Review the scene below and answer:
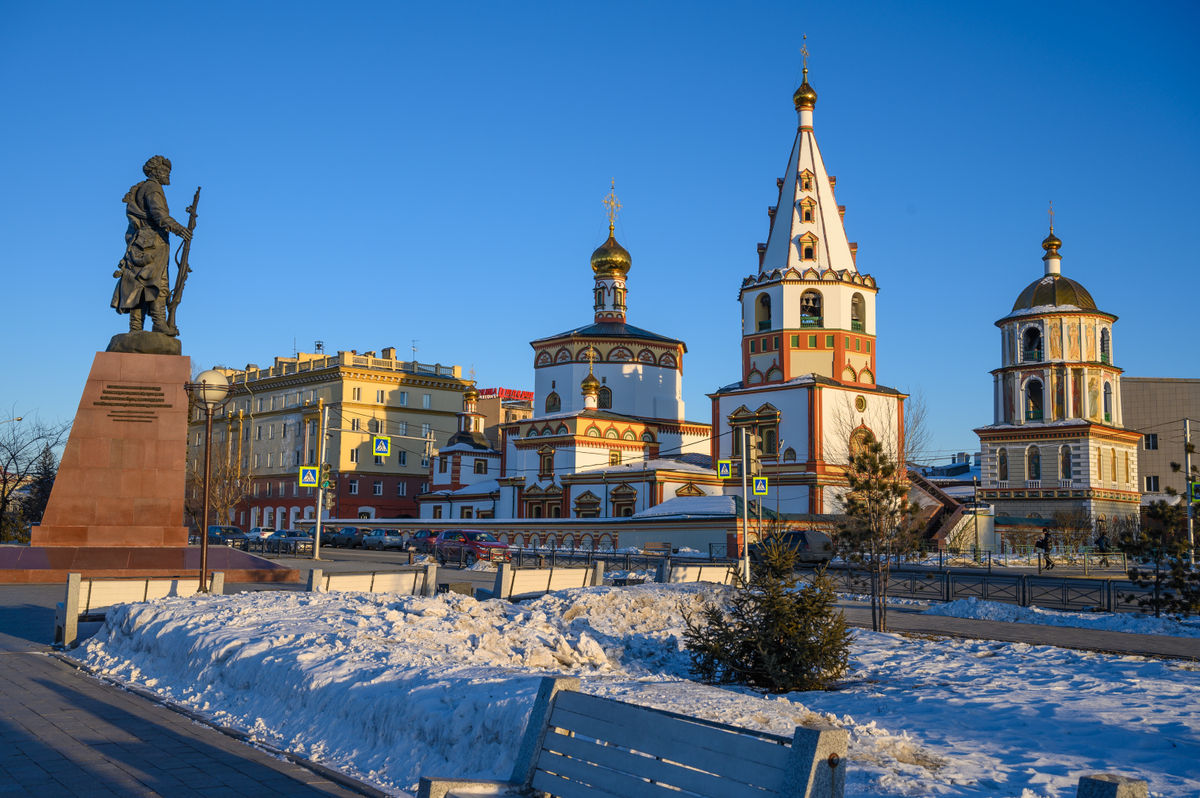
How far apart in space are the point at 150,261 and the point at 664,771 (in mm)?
19447

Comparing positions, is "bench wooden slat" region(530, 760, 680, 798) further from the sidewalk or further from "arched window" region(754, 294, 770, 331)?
"arched window" region(754, 294, 770, 331)

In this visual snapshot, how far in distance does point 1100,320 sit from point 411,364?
45.3 m

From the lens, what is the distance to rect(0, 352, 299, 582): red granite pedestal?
20.1 m

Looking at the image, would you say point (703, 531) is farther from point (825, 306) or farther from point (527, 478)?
point (527, 478)

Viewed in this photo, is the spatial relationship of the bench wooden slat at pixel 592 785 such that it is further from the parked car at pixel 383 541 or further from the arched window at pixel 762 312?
the arched window at pixel 762 312

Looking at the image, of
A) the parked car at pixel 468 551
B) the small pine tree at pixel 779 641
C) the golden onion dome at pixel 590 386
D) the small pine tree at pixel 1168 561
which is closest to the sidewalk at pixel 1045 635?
the small pine tree at pixel 1168 561

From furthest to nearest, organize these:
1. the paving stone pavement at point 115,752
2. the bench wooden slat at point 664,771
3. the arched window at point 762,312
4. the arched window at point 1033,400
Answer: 1. the arched window at point 1033,400
2. the arched window at point 762,312
3. the paving stone pavement at point 115,752
4. the bench wooden slat at point 664,771

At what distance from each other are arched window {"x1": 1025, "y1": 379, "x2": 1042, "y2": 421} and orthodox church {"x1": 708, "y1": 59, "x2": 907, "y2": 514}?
1024 centimetres

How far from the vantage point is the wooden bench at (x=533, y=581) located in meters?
16.3

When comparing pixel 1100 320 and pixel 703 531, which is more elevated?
pixel 1100 320

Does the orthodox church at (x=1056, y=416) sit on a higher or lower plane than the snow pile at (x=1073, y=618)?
higher

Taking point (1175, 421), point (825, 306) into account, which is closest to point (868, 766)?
point (825, 306)

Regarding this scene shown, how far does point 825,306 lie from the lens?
49844 mm

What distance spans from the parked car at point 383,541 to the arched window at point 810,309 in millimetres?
20720
